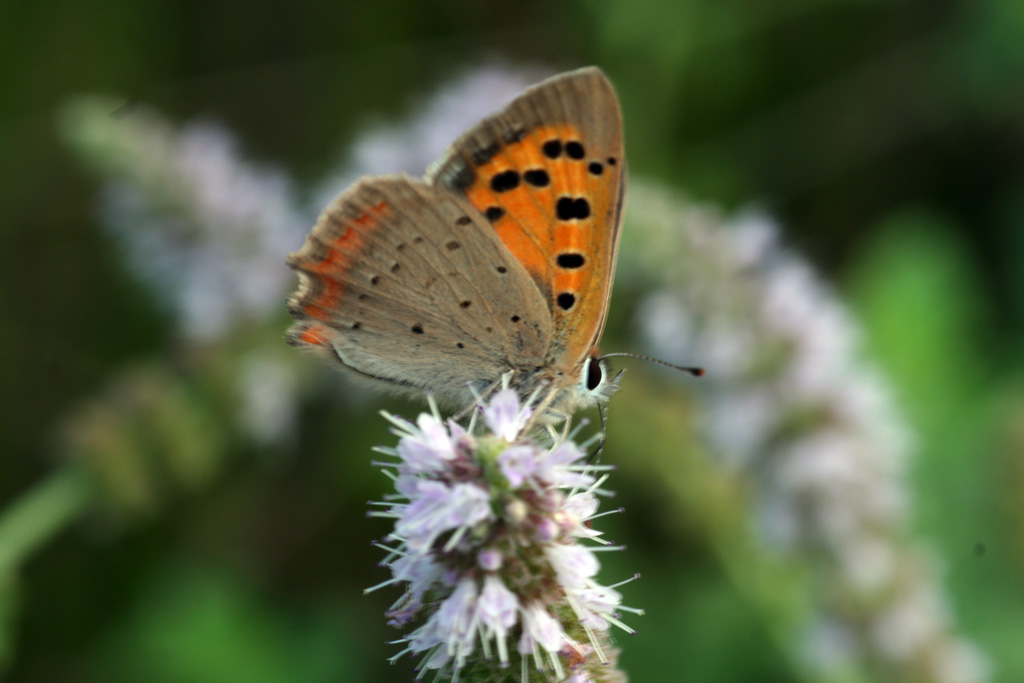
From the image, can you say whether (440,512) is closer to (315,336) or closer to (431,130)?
(315,336)

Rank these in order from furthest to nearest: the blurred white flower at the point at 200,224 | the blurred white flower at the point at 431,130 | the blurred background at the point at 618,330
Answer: the blurred white flower at the point at 431,130 → the blurred white flower at the point at 200,224 → the blurred background at the point at 618,330

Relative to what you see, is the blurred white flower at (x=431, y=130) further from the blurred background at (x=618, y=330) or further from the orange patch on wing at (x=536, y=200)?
the orange patch on wing at (x=536, y=200)

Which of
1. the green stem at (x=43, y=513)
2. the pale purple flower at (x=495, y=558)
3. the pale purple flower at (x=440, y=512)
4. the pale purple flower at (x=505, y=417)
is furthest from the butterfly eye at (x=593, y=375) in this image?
the green stem at (x=43, y=513)

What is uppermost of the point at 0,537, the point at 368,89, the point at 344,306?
the point at 368,89

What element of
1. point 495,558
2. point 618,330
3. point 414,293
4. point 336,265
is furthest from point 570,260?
point 618,330

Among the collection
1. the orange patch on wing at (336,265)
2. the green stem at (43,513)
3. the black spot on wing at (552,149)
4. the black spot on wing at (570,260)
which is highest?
the black spot on wing at (552,149)

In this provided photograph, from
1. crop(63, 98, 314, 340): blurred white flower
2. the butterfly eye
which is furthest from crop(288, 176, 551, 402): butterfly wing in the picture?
crop(63, 98, 314, 340): blurred white flower

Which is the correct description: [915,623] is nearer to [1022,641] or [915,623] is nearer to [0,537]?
[1022,641]

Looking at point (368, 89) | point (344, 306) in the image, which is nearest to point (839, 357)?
point (344, 306)

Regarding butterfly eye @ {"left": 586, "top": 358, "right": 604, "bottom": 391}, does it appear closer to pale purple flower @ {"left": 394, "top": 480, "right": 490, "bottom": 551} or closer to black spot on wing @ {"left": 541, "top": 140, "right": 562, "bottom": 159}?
black spot on wing @ {"left": 541, "top": 140, "right": 562, "bottom": 159}
